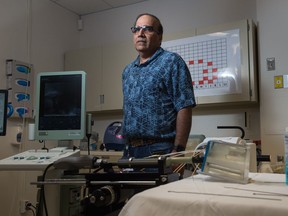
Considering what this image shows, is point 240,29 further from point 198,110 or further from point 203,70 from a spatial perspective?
point 198,110

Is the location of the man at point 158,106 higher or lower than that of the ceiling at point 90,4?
lower

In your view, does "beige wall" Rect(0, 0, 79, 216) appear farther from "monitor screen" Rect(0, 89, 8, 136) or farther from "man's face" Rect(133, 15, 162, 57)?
"man's face" Rect(133, 15, 162, 57)

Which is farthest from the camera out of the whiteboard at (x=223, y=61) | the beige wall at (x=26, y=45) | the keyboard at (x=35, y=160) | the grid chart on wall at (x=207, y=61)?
the beige wall at (x=26, y=45)

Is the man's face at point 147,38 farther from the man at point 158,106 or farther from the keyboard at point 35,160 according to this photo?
the keyboard at point 35,160

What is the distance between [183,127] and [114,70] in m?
1.88

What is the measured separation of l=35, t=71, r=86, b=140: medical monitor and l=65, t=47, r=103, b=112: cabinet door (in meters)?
1.49

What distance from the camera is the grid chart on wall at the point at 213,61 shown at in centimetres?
278

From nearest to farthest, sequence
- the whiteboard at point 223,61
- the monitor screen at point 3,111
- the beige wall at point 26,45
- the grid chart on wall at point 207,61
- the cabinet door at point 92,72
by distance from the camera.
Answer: the monitor screen at point 3,111
the whiteboard at point 223,61
the grid chart on wall at point 207,61
the beige wall at point 26,45
the cabinet door at point 92,72

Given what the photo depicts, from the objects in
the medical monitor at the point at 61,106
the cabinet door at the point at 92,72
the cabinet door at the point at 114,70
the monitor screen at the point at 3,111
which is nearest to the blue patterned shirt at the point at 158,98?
the medical monitor at the point at 61,106

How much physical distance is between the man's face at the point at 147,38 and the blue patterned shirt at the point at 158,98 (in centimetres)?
10

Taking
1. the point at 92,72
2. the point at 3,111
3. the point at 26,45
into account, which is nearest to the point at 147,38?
the point at 3,111

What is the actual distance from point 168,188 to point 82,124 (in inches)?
49.1

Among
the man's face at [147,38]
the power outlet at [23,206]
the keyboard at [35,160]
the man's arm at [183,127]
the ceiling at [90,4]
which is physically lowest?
the power outlet at [23,206]

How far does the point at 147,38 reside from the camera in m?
1.87
